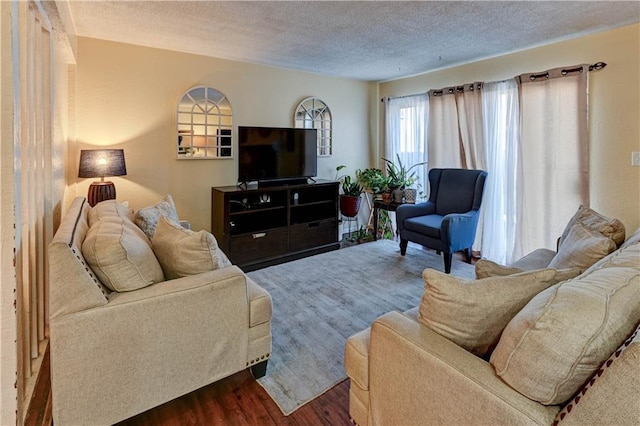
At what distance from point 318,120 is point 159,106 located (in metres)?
2.07

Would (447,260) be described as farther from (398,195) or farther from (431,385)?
(431,385)

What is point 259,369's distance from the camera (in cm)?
198

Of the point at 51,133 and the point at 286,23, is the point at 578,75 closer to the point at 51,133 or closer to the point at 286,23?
the point at 286,23

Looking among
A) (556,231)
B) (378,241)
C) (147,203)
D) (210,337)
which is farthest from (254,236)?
(556,231)

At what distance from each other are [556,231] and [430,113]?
80.6 inches

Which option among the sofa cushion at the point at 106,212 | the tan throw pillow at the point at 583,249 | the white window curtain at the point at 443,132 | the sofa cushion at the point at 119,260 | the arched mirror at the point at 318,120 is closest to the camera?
the sofa cushion at the point at 119,260

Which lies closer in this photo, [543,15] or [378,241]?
[543,15]

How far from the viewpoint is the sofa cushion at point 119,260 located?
1561mm

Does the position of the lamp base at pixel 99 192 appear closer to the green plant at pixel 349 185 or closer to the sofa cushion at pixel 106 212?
the sofa cushion at pixel 106 212

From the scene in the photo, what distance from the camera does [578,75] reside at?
3299 millimetres

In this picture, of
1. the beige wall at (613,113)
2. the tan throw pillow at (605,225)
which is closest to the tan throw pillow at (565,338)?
the tan throw pillow at (605,225)

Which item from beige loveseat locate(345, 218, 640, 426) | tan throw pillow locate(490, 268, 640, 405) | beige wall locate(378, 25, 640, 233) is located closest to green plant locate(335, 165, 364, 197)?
beige wall locate(378, 25, 640, 233)

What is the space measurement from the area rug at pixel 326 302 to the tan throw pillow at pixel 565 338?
3.95 ft

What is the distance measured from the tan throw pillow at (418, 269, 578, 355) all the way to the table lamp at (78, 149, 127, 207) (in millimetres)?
2987
